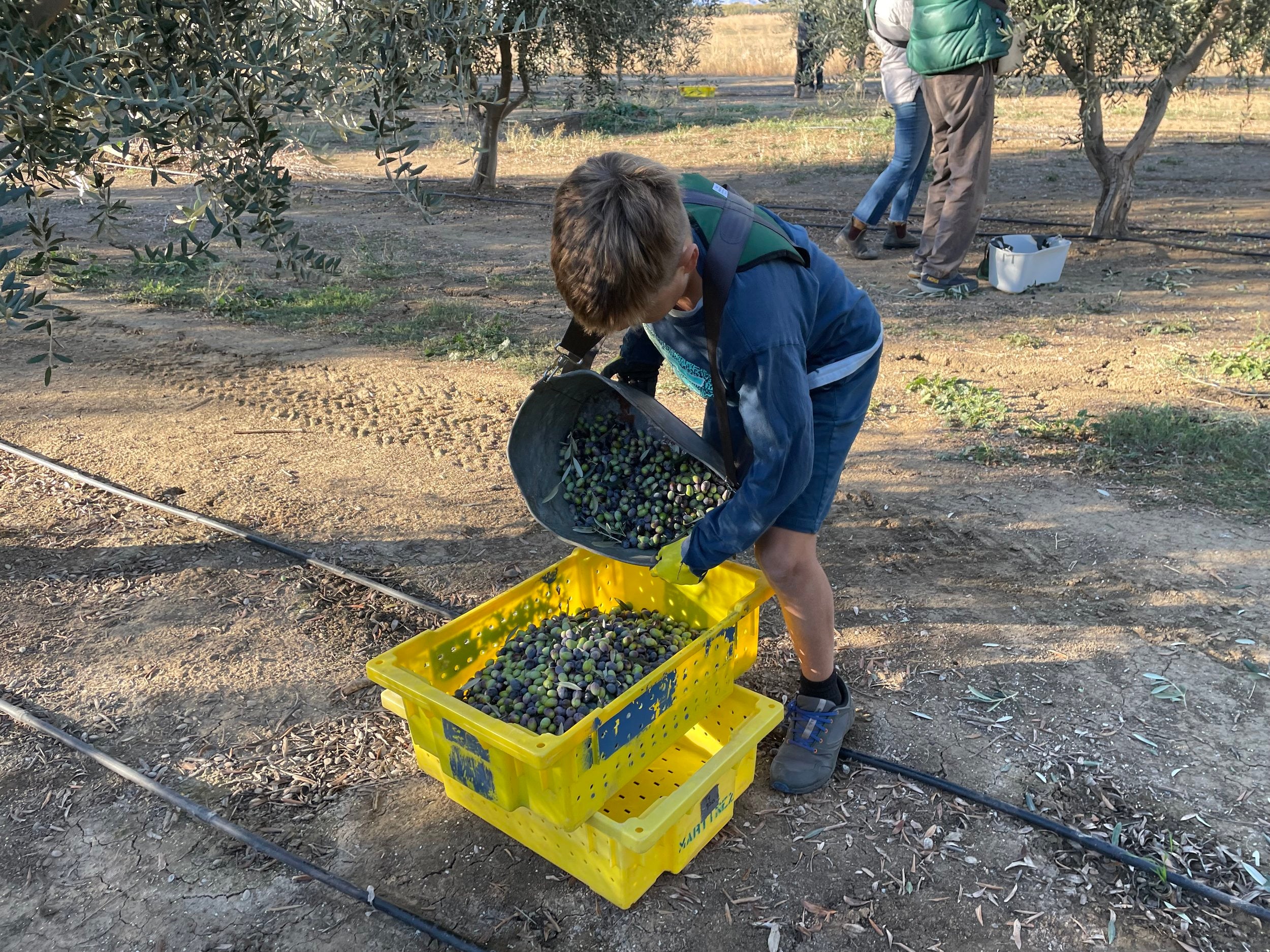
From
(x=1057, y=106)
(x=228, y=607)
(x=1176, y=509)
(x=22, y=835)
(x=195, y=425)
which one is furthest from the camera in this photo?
(x=1057, y=106)

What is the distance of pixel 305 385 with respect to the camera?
17.2 feet

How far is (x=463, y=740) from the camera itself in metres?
2.22

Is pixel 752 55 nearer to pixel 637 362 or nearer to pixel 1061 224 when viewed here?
pixel 1061 224

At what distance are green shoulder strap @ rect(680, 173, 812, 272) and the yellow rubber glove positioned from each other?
69 cm

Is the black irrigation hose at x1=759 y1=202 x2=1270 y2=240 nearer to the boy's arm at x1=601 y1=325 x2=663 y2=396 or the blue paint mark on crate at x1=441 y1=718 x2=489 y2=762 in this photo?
the boy's arm at x1=601 y1=325 x2=663 y2=396

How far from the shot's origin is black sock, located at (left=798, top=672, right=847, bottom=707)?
8.66 feet

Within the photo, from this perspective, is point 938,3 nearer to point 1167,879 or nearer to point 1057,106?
point 1167,879

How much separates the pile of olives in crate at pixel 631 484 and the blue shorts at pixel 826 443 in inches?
10.1

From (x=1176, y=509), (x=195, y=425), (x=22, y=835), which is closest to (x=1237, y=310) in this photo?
(x=1176, y=509)

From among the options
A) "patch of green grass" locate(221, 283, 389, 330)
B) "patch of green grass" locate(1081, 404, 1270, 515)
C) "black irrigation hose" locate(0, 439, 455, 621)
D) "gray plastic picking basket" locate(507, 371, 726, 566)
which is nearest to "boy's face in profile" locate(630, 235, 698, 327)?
"gray plastic picking basket" locate(507, 371, 726, 566)

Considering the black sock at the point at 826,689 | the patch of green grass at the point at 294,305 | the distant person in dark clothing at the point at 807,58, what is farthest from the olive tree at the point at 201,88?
the distant person in dark clothing at the point at 807,58

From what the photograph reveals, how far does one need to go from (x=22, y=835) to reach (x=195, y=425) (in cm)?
270

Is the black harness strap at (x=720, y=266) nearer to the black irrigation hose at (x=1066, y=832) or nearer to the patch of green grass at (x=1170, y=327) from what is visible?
the black irrigation hose at (x=1066, y=832)

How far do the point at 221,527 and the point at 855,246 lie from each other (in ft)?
17.6
